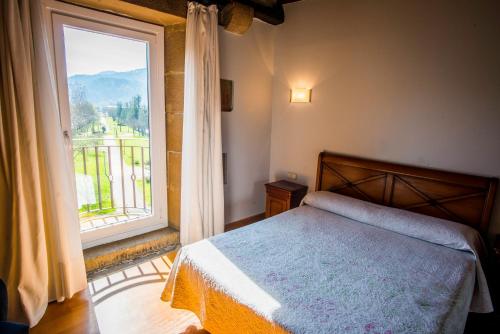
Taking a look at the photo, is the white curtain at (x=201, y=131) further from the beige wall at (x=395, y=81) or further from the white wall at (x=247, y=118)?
the beige wall at (x=395, y=81)

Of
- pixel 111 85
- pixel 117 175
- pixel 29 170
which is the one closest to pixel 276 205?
pixel 117 175

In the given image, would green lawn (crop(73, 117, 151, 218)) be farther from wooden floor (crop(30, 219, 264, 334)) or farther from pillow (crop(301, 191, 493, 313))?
pillow (crop(301, 191, 493, 313))

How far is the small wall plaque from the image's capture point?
2973mm

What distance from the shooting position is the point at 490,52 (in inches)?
80.7

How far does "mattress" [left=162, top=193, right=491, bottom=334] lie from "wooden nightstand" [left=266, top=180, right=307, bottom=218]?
0.69m

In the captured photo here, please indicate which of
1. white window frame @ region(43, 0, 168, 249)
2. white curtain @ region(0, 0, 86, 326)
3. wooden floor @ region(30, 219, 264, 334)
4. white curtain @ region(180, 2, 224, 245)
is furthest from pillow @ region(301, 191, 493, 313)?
white curtain @ region(0, 0, 86, 326)

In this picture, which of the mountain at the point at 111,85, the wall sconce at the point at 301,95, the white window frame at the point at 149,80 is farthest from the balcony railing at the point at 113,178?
the wall sconce at the point at 301,95

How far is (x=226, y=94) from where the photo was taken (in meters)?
3.01

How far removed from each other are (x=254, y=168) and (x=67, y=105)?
204 cm

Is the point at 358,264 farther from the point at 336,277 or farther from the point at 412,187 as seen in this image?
the point at 412,187

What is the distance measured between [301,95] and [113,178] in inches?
86.6

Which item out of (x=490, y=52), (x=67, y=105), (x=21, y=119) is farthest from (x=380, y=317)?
(x=67, y=105)

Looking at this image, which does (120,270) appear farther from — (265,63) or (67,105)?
(265,63)

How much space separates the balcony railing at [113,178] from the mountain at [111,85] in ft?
1.25
